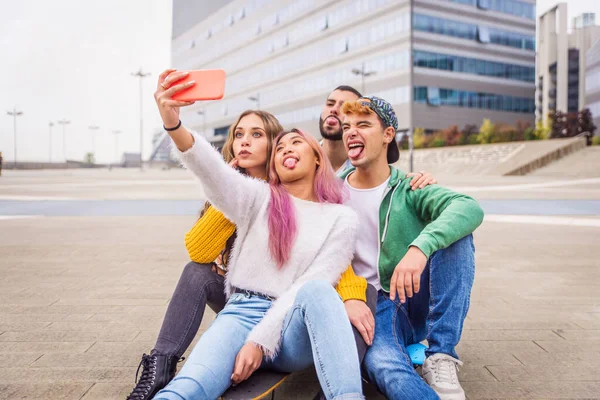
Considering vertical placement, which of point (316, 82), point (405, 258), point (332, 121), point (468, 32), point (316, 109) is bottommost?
point (405, 258)

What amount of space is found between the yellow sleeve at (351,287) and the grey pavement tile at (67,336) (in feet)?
5.91

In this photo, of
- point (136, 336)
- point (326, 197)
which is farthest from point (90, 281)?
point (326, 197)

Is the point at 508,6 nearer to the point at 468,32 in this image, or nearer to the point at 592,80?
the point at 468,32

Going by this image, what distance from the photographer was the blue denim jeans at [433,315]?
2568mm

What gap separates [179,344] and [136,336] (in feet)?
4.03

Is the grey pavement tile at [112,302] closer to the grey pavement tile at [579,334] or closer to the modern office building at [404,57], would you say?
the grey pavement tile at [579,334]

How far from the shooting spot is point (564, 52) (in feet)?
234

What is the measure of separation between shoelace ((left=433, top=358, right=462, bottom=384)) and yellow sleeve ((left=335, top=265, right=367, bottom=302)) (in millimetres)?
487

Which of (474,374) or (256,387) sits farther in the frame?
(474,374)

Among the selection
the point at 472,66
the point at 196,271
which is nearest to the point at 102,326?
the point at 196,271

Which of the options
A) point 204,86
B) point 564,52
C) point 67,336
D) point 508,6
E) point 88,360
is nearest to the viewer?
point 204,86

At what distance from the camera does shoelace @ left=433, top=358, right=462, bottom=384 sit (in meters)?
2.70

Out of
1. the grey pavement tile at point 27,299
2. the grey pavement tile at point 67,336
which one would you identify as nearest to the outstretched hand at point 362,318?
the grey pavement tile at point 67,336

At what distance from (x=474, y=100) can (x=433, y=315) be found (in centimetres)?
6052
